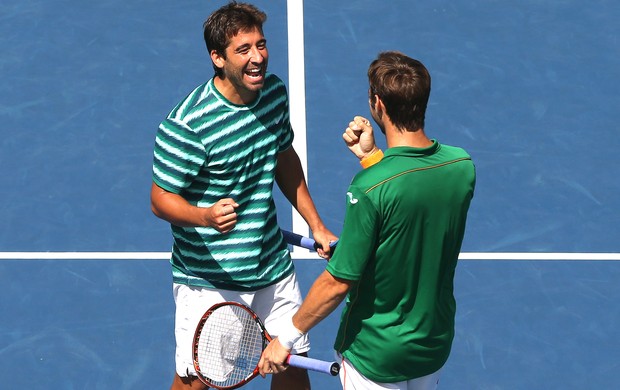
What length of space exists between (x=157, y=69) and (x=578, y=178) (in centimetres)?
331

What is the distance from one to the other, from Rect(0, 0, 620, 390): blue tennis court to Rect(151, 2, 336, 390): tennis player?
1.28 m

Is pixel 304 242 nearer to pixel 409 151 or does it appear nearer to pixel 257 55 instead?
pixel 257 55

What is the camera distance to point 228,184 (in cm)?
530

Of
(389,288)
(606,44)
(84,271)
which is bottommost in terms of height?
(84,271)

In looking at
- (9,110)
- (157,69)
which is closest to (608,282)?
(157,69)

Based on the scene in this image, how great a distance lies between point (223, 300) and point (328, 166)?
9.69 ft

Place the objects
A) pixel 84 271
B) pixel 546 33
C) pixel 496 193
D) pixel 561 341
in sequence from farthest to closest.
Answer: pixel 546 33, pixel 496 193, pixel 84 271, pixel 561 341

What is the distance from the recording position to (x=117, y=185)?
8.20 m

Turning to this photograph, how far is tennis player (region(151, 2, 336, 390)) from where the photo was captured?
520 centimetres

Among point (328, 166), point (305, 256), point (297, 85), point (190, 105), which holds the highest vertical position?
point (190, 105)

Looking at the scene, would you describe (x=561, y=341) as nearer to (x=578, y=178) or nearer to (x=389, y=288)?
(x=578, y=178)

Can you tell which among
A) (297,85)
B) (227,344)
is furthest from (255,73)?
(297,85)

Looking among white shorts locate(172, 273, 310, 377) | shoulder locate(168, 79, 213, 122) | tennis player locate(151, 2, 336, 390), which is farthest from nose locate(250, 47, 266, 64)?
white shorts locate(172, 273, 310, 377)

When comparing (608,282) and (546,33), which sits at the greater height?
(546,33)
